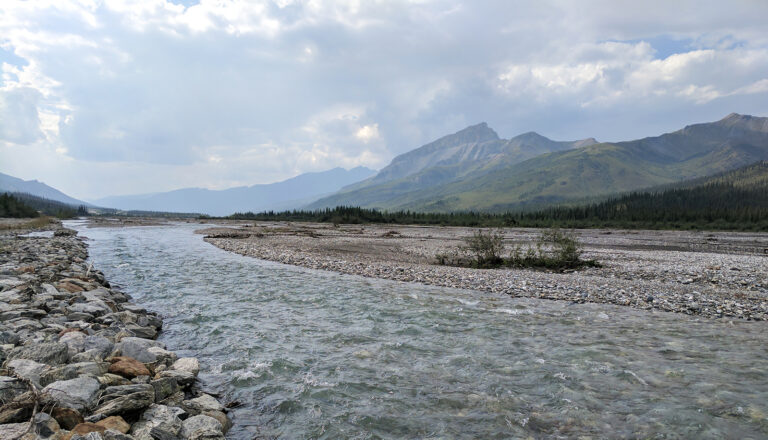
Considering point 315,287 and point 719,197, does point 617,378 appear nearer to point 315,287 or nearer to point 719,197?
point 315,287

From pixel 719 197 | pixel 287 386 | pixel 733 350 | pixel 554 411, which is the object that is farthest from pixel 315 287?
pixel 719 197

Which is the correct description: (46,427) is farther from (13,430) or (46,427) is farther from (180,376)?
(180,376)

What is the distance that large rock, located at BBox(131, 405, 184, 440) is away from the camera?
5082 mm

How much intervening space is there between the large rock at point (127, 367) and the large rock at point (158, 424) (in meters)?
1.53

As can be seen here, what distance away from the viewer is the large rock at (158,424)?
508 cm

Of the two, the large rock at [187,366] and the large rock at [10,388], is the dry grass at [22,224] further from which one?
the large rock at [10,388]

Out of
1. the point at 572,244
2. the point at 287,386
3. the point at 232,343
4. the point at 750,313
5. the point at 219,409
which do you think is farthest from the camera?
the point at 572,244

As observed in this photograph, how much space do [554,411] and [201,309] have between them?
1209cm

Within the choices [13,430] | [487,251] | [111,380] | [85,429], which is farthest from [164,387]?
[487,251]

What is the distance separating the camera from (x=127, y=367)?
23.0 ft

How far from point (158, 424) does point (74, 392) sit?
1.55 meters

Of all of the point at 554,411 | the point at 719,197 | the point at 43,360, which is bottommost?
the point at 554,411

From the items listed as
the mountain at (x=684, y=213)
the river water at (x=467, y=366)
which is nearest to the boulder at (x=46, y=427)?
the river water at (x=467, y=366)

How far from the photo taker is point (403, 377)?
8.08 meters
